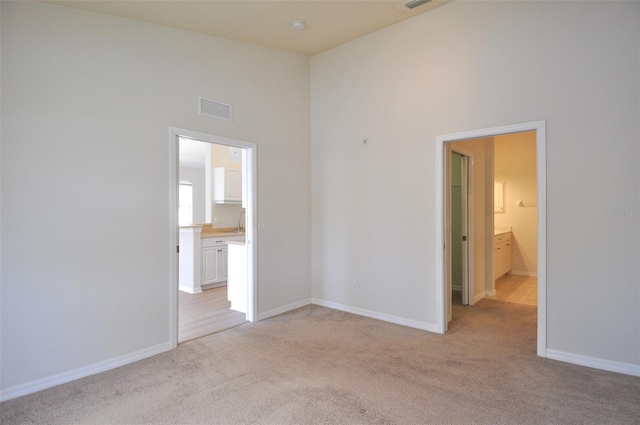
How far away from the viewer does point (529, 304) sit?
4707 millimetres

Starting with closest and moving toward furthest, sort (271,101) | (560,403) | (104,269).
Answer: (560,403) < (104,269) < (271,101)

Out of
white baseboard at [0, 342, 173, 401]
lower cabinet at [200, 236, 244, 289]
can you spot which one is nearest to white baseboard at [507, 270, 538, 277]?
lower cabinet at [200, 236, 244, 289]

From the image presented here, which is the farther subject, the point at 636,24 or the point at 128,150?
the point at 128,150

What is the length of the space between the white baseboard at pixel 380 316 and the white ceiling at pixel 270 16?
3.38 metres

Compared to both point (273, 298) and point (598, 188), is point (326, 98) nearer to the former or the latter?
point (273, 298)

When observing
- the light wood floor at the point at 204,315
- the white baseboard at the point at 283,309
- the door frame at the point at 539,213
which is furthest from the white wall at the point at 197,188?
the door frame at the point at 539,213

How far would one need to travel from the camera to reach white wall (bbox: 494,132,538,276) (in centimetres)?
680

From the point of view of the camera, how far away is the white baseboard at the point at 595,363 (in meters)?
2.73

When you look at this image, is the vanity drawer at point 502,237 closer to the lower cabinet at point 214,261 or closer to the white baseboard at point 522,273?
the white baseboard at point 522,273

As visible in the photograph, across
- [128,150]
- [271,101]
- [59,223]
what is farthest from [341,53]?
[59,223]

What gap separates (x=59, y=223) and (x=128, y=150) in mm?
811

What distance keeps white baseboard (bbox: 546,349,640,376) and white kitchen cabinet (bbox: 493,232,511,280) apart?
129 inches

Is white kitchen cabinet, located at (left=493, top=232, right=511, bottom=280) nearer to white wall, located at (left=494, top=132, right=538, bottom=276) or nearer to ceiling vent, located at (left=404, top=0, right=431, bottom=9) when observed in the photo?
white wall, located at (left=494, top=132, right=538, bottom=276)

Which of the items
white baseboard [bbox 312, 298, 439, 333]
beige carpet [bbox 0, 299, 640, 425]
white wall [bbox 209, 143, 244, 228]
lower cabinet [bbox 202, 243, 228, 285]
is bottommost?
beige carpet [bbox 0, 299, 640, 425]
